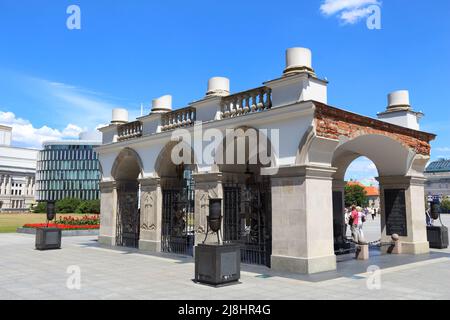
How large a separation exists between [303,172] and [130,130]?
9.87 metres

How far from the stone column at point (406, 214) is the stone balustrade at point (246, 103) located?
6604 mm

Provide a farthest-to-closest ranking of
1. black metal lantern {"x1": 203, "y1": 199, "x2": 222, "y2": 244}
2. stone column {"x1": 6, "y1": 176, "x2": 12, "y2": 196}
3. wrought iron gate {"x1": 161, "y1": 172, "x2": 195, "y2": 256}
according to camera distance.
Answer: stone column {"x1": 6, "y1": 176, "x2": 12, "y2": 196}, wrought iron gate {"x1": 161, "y1": 172, "x2": 195, "y2": 256}, black metal lantern {"x1": 203, "y1": 199, "x2": 222, "y2": 244}

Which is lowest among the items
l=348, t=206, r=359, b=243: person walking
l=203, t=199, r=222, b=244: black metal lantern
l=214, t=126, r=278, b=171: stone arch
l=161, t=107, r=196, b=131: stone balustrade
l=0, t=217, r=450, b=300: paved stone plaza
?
l=0, t=217, r=450, b=300: paved stone plaza

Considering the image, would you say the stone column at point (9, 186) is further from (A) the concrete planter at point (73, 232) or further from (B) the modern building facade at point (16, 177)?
(A) the concrete planter at point (73, 232)

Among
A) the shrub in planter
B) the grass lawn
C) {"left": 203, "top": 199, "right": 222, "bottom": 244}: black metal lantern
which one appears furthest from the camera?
the shrub in planter

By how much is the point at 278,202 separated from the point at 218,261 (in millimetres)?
2904

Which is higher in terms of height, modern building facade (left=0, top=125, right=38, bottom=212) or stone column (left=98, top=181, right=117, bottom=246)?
modern building facade (left=0, top=125, right=38, bottom=212)

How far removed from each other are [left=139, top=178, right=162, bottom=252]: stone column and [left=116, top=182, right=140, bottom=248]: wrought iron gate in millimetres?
2004

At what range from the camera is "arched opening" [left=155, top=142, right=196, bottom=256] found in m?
15.4

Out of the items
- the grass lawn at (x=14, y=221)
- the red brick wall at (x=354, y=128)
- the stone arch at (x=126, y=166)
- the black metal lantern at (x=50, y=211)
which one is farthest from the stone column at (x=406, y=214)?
the grass lawn at (x=14, y=221)

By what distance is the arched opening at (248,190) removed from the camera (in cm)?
1266

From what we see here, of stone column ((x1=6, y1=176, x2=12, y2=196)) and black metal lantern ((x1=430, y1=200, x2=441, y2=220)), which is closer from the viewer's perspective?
black metal lantern ((x1=430, y1=200, x2=441, y2=220))

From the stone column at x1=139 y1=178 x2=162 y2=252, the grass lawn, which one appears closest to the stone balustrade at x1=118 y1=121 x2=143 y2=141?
the stone column at x1=139 y1=178 x2=162 y2=252

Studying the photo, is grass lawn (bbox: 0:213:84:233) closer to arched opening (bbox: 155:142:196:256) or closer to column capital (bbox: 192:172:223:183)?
arched opening (bbox: 155:142:196:256)
